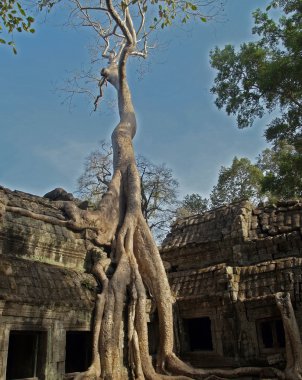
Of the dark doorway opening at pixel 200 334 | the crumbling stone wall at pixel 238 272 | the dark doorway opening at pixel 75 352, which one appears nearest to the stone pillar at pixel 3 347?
the dark doorway opening at pixel 75 352

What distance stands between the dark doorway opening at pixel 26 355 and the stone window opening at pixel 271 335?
463cm

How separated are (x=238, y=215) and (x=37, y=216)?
5474 millimetres

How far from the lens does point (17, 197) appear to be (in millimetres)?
8352

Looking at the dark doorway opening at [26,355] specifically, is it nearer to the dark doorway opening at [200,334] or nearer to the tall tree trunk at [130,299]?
the tall tree trunk at [130,299]

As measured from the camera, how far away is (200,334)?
33.7ft

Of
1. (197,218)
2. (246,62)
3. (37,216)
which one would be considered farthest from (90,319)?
(246,62)

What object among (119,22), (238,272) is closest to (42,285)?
(238,272)

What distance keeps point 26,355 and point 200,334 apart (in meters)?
4.87

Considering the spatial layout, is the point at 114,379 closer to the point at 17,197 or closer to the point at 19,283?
the point at 19,283

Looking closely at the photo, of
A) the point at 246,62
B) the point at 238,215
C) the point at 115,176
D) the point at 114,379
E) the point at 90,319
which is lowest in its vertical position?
the point at 114,379

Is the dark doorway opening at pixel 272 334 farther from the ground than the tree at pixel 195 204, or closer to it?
closer to it

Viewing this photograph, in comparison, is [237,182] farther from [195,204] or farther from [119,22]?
[119,22]

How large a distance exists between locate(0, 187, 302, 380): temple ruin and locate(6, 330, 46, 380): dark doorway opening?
0.02 m

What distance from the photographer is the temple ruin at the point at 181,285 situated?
6543 mm
